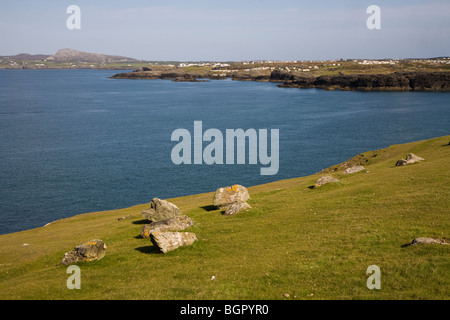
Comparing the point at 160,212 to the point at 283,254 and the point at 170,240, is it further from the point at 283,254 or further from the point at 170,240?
the point at 283,254

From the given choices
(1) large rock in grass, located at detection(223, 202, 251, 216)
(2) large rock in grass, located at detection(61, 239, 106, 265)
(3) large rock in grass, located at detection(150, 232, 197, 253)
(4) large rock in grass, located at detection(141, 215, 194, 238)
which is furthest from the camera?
(1) large rock in grass, located at detection(223, 202, 251, 216)

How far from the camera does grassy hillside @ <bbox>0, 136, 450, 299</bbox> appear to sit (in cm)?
1872

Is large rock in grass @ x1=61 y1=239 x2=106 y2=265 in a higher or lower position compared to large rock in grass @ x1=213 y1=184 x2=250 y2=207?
lower

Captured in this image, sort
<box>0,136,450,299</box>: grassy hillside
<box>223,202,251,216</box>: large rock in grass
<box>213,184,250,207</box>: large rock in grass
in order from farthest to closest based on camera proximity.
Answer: <box>213,184,250,207</box>: large rock in grass, <box>223,202,251,216</box>: large rock in grass, <box>0,136,450,299</box>: grassy hillside

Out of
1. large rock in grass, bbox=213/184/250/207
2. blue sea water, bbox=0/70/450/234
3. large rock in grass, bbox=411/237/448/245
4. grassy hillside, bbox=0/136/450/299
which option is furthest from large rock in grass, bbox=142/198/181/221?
blue sea water, bbox=0/70/450/234

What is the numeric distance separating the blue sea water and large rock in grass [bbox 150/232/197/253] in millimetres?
38276

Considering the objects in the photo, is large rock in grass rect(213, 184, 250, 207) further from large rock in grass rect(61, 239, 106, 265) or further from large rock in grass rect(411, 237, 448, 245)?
large rock in grass rect(411, 237, 448, 245)

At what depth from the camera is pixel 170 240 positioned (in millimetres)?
25562

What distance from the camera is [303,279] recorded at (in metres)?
19.5

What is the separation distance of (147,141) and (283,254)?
9179 cm

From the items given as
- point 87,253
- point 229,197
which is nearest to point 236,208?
point 229,197

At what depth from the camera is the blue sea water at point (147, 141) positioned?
6894cm

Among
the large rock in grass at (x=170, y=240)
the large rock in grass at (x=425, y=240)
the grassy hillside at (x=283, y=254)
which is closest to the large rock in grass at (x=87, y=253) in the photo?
the grassy hillside at (x=283, y=254)

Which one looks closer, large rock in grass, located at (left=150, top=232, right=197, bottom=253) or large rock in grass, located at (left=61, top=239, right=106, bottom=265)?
large rock in grass, located at (left=61, top=239, right=106, bottom=265)
